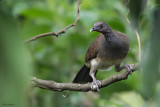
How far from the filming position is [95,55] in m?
4.07

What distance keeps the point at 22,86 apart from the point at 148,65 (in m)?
0.46

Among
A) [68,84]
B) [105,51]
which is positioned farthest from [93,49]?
[68,84]

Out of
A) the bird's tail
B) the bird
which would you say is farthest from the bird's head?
the bird's tail

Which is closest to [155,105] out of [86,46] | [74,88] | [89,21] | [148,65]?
[148,65]

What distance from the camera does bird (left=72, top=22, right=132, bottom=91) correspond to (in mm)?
3840

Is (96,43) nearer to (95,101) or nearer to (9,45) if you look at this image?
(95,101)

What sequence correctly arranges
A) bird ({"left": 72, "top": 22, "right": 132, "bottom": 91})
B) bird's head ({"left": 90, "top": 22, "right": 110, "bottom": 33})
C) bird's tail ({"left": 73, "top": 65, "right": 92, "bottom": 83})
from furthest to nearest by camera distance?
bird's tail ({"left": 73, "top": 65, "right": 92, "bottom": 83})
bird ({"left": 72, "top": 22, "right": 132, "bottom": 91})
bird's head ({"left": 90, "top": 22, "right": 110, "bottom": 33})

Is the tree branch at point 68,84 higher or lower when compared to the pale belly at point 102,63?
lower

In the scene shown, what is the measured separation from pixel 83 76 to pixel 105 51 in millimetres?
501

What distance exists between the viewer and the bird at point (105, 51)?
384 cm

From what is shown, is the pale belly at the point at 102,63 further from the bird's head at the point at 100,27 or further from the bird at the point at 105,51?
the bird's head at the point at 100,27

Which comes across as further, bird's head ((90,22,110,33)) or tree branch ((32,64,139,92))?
bird's head ((90,22,110,33))

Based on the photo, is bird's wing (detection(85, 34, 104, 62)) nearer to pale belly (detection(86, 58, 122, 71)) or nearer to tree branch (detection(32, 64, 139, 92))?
pale belly (detection(86, 58, 122, 71))

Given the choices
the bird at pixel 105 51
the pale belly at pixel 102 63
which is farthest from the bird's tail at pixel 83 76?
the pale belly at pixel 102 63
